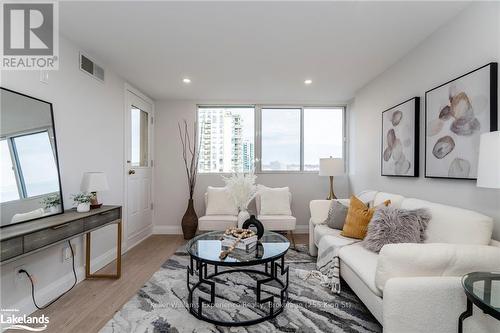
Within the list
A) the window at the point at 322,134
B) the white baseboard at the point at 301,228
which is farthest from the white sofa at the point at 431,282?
the window at the point at 322,134

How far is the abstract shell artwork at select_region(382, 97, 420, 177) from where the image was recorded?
2594 millimetres

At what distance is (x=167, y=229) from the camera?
4617 millimetres

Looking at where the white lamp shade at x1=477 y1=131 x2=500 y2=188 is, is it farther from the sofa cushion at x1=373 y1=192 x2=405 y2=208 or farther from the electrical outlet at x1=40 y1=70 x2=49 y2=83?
Result: the electrical outlet at x1=40 y1=70 x2=49 y2=83

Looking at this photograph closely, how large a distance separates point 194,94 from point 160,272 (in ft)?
9.19

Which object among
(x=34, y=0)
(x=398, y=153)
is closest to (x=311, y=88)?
(x=398, y=153)

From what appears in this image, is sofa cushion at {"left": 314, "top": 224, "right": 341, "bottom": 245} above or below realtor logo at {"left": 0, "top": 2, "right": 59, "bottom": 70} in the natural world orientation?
below

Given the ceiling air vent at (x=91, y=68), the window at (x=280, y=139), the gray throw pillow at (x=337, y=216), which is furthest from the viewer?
the window at (x=280, y=139)

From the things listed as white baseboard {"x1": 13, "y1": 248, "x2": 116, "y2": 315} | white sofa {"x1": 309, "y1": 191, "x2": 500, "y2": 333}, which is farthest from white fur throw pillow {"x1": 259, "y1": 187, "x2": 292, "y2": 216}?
white sofa {"x1": 309, "y1": 191, "x2": 500, "y2": 333}

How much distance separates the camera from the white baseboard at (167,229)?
15.1 ft

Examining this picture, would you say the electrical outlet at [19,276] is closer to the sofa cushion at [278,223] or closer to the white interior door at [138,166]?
the white interior door at [138,166]

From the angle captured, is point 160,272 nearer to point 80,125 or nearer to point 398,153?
point 80,125

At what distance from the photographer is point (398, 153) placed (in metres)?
2.88

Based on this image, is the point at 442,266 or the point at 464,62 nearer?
the point at 442,266

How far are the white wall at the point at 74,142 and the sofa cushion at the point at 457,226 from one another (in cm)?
322
